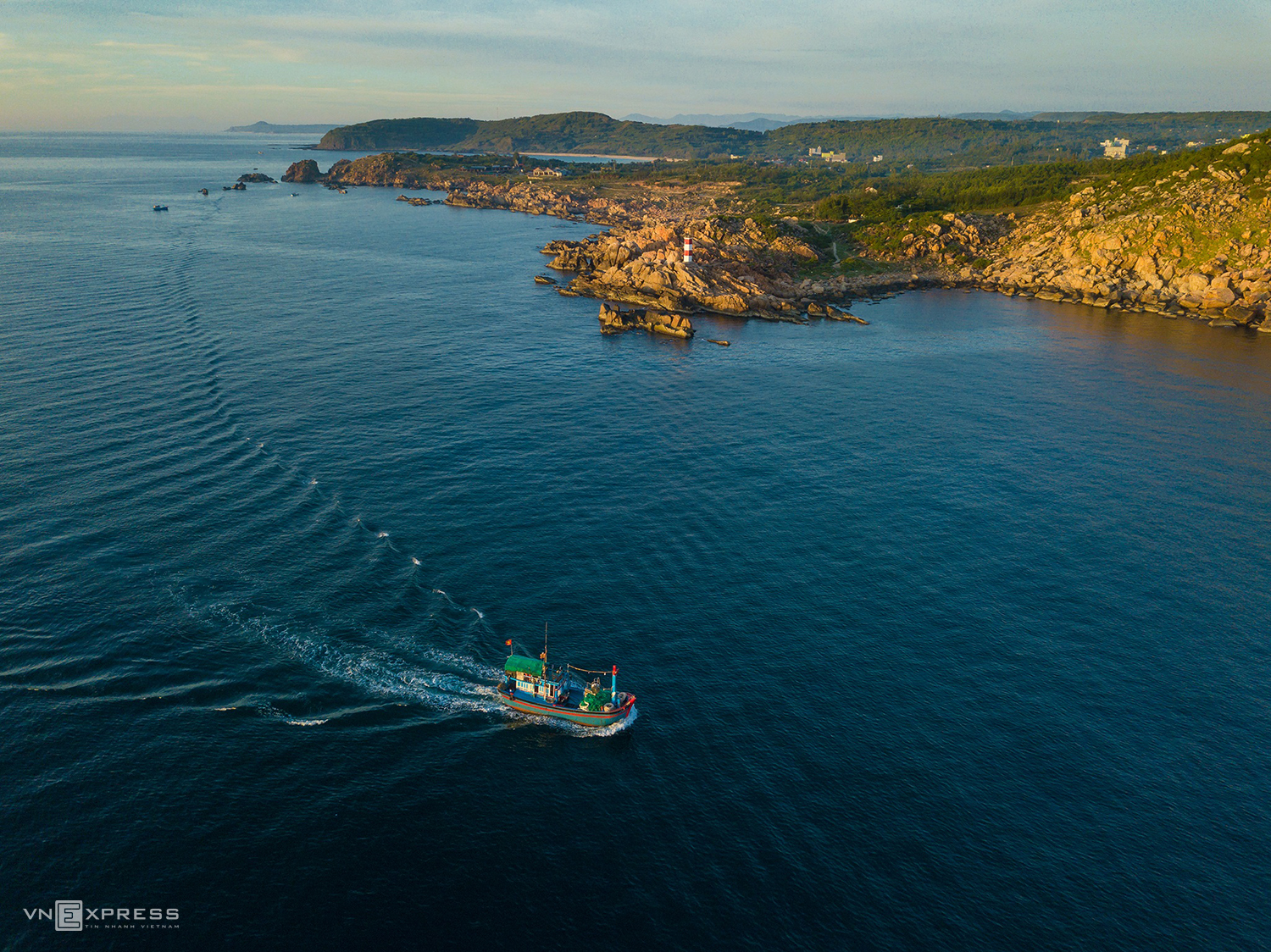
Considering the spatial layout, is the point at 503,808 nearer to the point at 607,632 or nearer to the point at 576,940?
the point at 576,940

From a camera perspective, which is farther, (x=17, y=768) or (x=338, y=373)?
(x=338, y=373)

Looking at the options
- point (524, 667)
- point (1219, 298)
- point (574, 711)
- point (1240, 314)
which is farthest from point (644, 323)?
point (1240, 314)

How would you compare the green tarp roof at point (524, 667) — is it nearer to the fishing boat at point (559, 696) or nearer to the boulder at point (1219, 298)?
the fishing boat at point (559, 696)

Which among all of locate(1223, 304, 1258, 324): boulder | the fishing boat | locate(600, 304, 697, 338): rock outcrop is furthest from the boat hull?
locate(1223, 304, 1258, 324): boulder

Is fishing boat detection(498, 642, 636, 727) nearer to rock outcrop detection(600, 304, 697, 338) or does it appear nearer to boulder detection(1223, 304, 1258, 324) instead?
rock outcrop detection(600, 304, 697, 338)

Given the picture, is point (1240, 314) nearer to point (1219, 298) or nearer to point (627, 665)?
point (1219, 298)

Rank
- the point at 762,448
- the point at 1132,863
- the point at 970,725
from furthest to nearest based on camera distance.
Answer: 1. the point at 762,448
2. the point at 970,725
3. the point at 1132,863

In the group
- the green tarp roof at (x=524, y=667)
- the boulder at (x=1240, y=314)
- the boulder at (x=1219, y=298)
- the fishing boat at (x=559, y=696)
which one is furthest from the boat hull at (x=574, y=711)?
the boulder at (x=1219, y=298)

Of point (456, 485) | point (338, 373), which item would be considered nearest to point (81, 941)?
point (456, 485)
